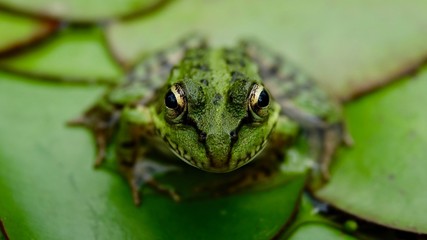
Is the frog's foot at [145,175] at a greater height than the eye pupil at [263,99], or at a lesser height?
lesser

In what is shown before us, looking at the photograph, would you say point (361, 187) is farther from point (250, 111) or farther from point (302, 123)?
point (250, 111)

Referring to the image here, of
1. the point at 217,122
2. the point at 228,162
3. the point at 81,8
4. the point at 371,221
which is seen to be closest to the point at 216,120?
the point at 217,122

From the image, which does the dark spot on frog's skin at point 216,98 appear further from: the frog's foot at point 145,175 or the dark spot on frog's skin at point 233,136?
the frog's foot at point 145,175

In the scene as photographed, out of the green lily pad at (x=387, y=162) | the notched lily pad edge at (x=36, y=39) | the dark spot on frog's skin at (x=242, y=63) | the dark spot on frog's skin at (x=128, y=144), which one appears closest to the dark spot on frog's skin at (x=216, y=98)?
the dark spot on frog's skin at (x=242, y=63)

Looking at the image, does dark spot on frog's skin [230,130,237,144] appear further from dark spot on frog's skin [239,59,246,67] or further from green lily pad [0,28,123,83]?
green lily pad [0,28,123,83]

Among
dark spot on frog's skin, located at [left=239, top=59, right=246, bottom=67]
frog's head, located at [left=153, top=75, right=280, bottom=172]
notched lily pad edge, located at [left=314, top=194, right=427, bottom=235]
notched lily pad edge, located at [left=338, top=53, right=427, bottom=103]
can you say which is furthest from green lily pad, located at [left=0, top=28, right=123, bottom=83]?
notched lily pad edge, located at [left=314, top=194, right=427, bottom=235]

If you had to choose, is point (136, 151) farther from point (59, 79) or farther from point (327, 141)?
point (327, 141)

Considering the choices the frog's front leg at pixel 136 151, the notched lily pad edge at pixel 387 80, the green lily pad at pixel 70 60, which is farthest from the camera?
the green lily pad at pixel 70 60
